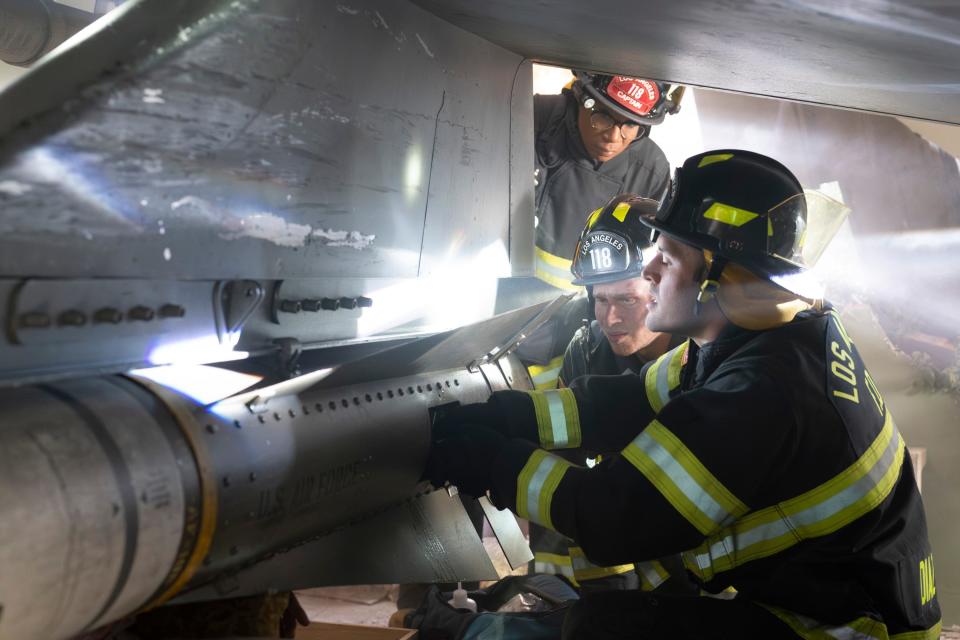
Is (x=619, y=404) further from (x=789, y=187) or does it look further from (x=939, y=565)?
(x=939, y=565)

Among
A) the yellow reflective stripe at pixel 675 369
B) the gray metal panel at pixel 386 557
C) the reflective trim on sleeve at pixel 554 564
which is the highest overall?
the yellow reflective stripe at pixel 675 369

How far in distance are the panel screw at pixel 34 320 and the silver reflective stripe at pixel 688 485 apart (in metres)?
1.15

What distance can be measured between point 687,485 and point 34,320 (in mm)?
1211

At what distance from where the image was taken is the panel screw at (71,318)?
1.27 m

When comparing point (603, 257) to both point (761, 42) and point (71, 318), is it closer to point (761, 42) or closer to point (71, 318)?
point (761, 42)

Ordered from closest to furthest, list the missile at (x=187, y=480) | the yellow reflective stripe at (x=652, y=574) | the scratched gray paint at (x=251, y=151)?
1. the missile at (x=187, y=480)
2. the scratched gray paint at (x=251, y=151)
3. the yellow reflective stripe at (x=652, y=574)

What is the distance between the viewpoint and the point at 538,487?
1.84m

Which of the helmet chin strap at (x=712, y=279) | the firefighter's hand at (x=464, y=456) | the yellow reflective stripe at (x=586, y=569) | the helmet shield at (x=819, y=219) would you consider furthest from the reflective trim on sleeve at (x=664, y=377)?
the helmet shield at (x=819, y=219)

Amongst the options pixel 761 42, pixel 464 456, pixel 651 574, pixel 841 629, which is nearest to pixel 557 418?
pixel 464 456

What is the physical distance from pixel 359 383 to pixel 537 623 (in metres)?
1.09

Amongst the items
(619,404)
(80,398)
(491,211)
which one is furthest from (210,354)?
(619,404)

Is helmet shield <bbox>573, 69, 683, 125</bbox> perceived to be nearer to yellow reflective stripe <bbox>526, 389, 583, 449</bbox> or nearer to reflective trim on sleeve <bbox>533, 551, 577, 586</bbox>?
yellow reflective stripe <bbox>526, 389, 583, 449</bbox>

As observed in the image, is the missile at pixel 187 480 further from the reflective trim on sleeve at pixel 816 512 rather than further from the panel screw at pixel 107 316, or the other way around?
the reflective trim on sleeve at pixel 816 512

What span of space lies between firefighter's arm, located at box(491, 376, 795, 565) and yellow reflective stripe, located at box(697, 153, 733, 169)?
59 cm
